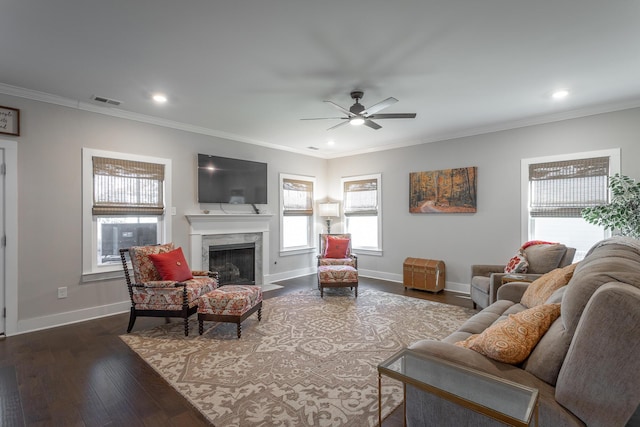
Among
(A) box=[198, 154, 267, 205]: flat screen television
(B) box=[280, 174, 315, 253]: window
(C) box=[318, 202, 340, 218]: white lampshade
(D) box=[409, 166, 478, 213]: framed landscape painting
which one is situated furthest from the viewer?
(C) box=[318, 202, 340, 218]: white lampshade

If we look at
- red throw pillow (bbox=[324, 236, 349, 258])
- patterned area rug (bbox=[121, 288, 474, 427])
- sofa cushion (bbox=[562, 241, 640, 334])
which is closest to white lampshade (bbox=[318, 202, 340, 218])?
red throw pillow (bbox=[324, 236, 349, 258])

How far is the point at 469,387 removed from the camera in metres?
1.41

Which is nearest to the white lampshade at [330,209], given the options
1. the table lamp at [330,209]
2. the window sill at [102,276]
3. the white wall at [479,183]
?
the table lamp at [330,209]

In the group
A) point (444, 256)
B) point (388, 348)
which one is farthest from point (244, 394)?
point (444, 256)

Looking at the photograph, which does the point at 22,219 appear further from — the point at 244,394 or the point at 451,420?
the point at 451,420

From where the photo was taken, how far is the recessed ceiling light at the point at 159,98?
3721mm

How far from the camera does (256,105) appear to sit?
4066mm

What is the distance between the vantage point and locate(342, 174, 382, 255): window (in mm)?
6438

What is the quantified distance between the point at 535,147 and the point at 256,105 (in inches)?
159

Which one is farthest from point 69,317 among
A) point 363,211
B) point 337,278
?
point 363,211

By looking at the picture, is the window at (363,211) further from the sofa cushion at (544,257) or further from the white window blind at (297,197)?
the sofa cushion at (544,257)

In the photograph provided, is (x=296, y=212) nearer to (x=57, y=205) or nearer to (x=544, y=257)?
(x=57, y=205)

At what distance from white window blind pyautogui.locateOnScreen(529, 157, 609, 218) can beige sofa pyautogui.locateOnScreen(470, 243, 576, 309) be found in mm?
739

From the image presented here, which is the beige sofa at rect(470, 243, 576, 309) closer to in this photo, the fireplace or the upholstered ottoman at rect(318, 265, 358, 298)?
the upholstered ottoman at rect(318, 265, 358, 298)
